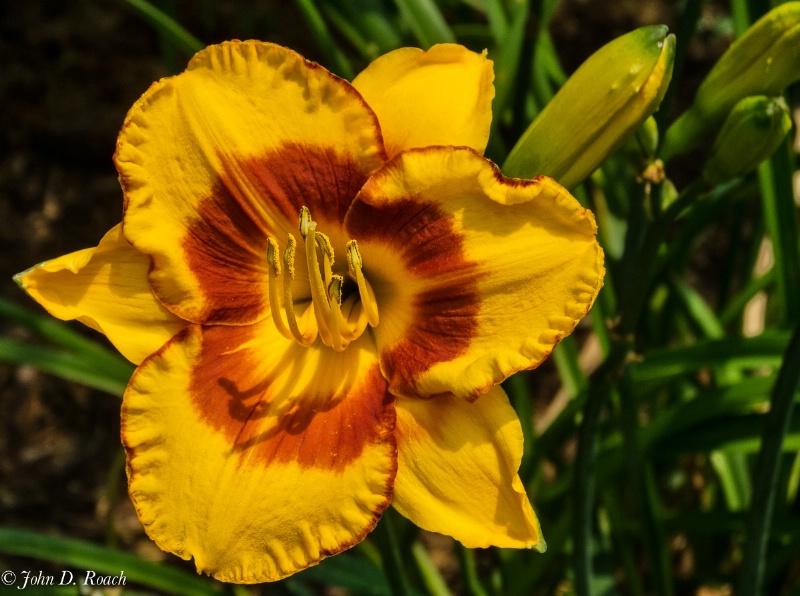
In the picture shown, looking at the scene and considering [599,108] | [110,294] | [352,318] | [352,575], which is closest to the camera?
[599,108]

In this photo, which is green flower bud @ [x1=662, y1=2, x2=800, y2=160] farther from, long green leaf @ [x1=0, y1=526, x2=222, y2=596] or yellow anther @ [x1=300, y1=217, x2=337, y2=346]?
long green leaf @ [x1=0, y1=526, x2=222, y2=596]

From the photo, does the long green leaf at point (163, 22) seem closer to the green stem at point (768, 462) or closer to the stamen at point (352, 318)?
the stamen at point (352, 318)

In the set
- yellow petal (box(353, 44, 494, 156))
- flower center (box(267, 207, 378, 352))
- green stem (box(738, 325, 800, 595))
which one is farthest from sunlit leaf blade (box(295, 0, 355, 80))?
green stem (box(738, 325, 800, 595))

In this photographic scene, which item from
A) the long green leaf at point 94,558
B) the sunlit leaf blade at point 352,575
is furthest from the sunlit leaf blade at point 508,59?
the long green leaf at point 94,558

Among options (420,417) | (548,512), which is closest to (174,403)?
(420,417)

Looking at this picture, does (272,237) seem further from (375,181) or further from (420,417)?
(420,417)

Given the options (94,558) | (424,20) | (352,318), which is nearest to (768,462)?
(352,318)

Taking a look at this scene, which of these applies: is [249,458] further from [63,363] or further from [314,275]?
[63,363]
